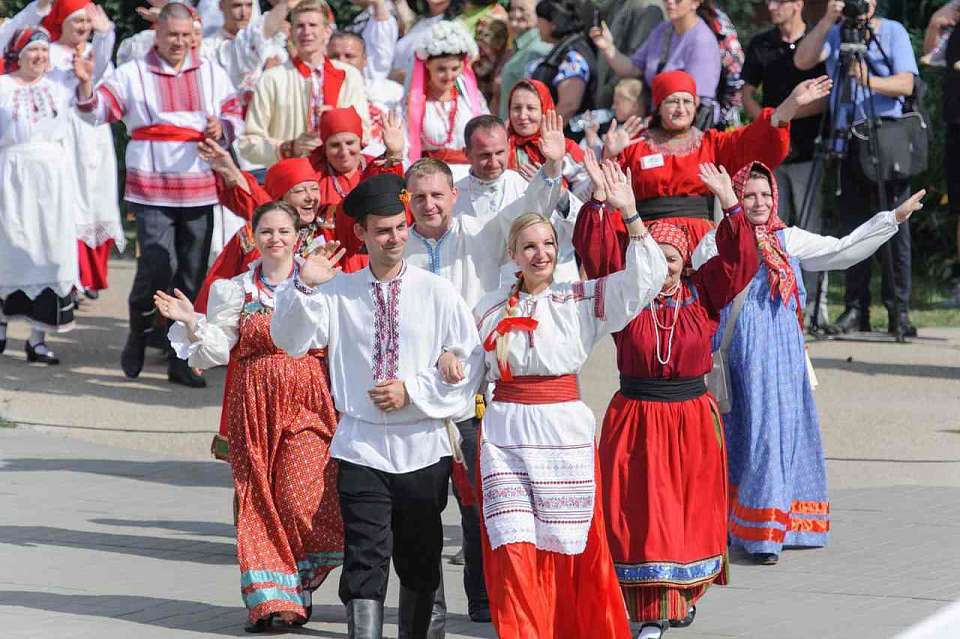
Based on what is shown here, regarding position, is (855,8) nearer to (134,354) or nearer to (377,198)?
(134,354)

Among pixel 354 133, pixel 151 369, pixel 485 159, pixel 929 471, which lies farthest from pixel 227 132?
pixel 929 471

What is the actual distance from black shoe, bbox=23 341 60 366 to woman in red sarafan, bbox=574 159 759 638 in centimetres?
635

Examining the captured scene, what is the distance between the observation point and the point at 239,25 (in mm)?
12391

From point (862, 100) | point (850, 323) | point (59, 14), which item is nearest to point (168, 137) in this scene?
point (59, 14)

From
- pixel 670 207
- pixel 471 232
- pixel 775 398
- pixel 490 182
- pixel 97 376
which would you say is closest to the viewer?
pixel 471 232

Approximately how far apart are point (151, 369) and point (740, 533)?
17.9ft

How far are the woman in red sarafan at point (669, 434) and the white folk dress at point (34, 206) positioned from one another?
625 cm

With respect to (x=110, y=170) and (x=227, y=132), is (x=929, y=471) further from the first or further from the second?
(x=110, y=170)

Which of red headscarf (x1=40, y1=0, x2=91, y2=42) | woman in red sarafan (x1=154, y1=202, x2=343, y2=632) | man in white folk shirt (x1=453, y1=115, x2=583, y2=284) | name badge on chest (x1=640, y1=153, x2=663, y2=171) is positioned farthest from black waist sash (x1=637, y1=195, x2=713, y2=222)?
red headscarf (x1=40, y1=0, x2=91, y2=42)

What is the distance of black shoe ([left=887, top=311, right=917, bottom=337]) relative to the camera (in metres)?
12.3

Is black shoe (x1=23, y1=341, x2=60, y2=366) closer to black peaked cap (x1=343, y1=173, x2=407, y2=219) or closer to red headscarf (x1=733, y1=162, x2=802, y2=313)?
red headscarf (x1=733, y1=162, x2=802, y2=313)

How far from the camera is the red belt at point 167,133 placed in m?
11.0

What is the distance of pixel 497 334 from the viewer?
5.86 metres

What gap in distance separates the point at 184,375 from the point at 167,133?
150 cm
